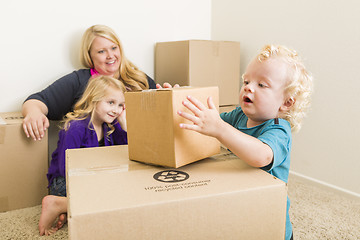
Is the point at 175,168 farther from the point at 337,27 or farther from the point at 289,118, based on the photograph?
the point at 337,27

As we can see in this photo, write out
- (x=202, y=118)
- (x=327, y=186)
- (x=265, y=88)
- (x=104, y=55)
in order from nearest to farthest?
(x=202, y=118) → (x=265, y=88) → (x=327, y=186) → (x=104, y=55)

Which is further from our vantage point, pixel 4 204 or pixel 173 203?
pixel 4 204

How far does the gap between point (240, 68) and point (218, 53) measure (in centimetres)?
26

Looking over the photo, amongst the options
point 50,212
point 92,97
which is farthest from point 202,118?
point 92,97

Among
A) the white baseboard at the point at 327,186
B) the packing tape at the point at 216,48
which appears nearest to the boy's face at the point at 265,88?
the white baseboard at the point at 327,186

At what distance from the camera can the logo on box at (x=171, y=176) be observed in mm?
625

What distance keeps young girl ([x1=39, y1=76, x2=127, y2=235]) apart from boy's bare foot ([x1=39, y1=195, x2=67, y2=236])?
12cm

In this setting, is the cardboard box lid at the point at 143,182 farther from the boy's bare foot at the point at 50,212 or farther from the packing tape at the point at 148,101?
the boy's bare foot at the point at 50,212

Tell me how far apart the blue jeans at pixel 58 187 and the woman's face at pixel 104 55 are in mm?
650

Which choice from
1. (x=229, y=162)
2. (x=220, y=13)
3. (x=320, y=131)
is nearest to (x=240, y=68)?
(x=220, y=13)

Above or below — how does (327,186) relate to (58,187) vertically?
below

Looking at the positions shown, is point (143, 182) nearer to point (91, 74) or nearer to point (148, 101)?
point (148, 101)

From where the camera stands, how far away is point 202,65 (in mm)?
1782

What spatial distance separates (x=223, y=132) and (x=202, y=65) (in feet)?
A: 3.87
